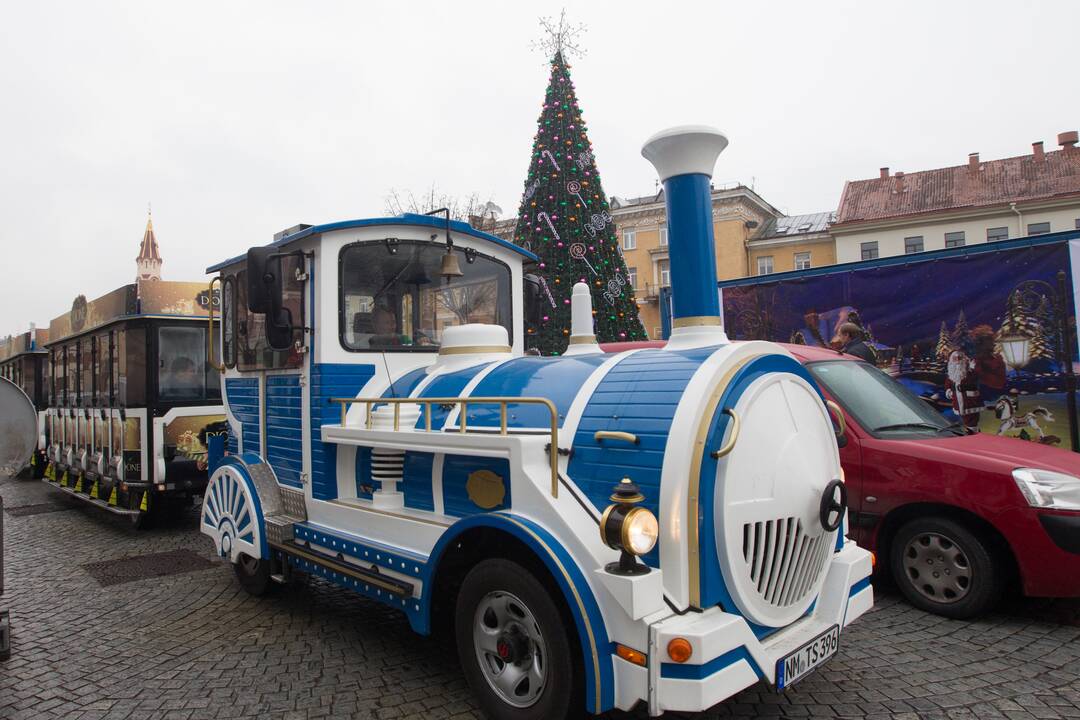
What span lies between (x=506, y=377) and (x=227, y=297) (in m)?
3.22

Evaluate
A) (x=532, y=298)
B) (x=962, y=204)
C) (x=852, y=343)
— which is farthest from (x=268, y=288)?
(x=962, y=204)

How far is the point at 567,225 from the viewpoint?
34.9 ft

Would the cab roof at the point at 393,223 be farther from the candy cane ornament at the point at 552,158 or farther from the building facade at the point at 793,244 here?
the building facade at the point at 793,244

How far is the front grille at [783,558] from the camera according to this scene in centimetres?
279

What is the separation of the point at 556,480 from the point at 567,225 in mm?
8198

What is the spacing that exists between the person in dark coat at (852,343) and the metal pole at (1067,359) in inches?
67.4

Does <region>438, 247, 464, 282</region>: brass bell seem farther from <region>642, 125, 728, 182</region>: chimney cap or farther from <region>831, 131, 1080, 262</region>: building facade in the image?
<region>831, 131, 1080, 262</region>: building facade

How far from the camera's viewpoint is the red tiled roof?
33.2 meters

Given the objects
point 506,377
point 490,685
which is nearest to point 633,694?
point 490,685

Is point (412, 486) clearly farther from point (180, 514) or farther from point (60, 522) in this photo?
point (60, 522)

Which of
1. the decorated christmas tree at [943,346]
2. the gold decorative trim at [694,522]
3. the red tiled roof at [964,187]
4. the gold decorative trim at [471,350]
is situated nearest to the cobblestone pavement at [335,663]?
the gold decorative trim at [694,522]

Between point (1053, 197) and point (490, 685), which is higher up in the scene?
point (1053, 197)

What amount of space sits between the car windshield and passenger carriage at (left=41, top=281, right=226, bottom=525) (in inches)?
249

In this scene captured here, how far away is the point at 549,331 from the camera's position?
34.8 ft
